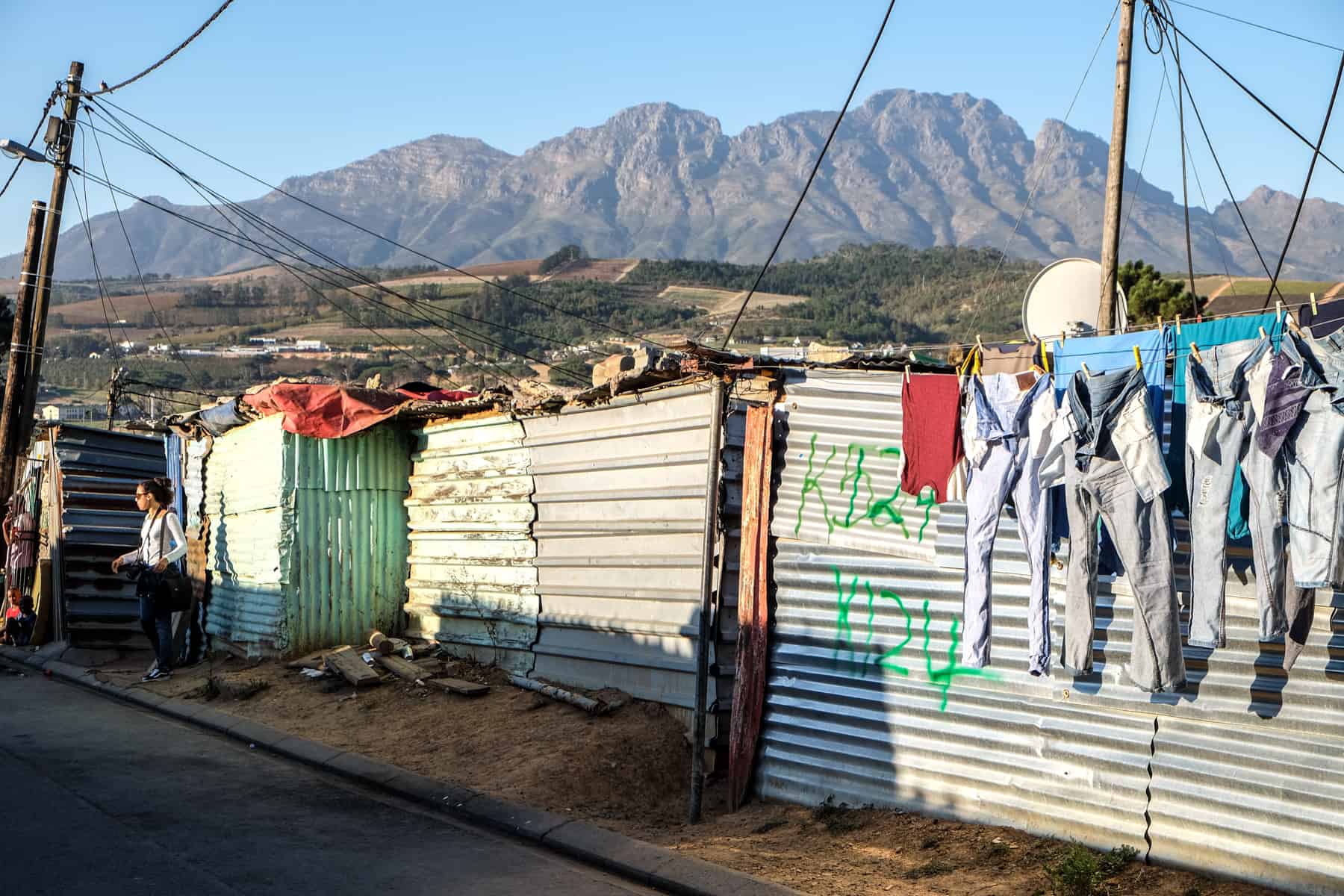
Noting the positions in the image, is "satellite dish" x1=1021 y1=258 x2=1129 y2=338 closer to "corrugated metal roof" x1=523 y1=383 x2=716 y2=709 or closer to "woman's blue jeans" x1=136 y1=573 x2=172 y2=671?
"corrugated metal roof" x1=523 y1=383 x2=716 y2=709

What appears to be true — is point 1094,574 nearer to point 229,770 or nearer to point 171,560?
point 229,770

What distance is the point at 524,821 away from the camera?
7449 mm

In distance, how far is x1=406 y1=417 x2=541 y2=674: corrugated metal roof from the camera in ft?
37.3

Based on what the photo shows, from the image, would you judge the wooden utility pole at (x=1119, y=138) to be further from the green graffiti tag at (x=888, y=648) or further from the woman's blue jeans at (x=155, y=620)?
the woman's blue jeans at (x=155, y=620)

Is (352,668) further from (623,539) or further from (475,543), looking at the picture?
(623,539)

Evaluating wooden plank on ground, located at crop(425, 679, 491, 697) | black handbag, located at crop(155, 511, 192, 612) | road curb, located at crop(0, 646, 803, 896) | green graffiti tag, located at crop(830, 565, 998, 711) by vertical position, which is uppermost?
green graffiti tag, located at crop(830, 565, 998, 711)

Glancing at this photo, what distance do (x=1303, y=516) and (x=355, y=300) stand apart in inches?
4165

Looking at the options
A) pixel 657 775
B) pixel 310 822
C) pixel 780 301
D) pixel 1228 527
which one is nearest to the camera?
pixel 1228 527

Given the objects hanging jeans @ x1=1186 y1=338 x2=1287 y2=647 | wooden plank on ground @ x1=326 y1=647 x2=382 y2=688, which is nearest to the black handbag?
wooden plank on ground @ x1=326 y1=647 x2=382 y2=688

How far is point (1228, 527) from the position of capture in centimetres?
561

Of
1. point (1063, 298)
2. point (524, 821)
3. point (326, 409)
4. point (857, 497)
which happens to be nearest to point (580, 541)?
point (524, 821)

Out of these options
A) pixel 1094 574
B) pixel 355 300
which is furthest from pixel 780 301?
pixel 1094 574

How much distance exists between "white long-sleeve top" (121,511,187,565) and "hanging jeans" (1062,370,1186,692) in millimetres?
10219

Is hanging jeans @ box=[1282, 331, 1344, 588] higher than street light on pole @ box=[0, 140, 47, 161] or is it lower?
lower
